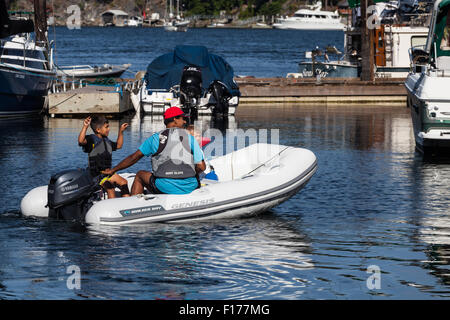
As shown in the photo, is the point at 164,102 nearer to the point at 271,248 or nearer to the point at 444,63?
the point at 444,63

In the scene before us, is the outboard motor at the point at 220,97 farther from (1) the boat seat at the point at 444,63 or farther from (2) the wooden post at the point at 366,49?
(1) the boat seat at the point at 444,63

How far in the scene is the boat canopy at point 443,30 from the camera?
67.3ft

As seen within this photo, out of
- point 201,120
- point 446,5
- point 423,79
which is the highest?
point 446,5

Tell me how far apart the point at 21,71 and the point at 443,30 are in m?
14.1

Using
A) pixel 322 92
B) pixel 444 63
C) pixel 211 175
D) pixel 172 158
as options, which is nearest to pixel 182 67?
pixel 322 92

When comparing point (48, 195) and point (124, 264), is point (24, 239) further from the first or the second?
point (124, 264)

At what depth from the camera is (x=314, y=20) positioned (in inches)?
6865

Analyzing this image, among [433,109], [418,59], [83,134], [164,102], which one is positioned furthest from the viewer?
[164,102]

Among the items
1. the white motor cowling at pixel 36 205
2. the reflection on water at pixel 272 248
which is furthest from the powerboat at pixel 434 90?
the white motor cowling at pixel 36 205

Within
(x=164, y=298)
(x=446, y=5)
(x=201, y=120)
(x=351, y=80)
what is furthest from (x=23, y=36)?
(x=164, y=298)

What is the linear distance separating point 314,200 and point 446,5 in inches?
315

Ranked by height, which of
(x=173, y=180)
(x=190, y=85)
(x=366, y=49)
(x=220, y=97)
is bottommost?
(x=220, y=97)

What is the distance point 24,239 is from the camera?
1165 centimetres

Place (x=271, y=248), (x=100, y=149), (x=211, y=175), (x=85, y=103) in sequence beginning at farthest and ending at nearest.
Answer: (x=85, y=103)
(x=211, y=175)
(x=100, y=149)
(x=271, y=248)
